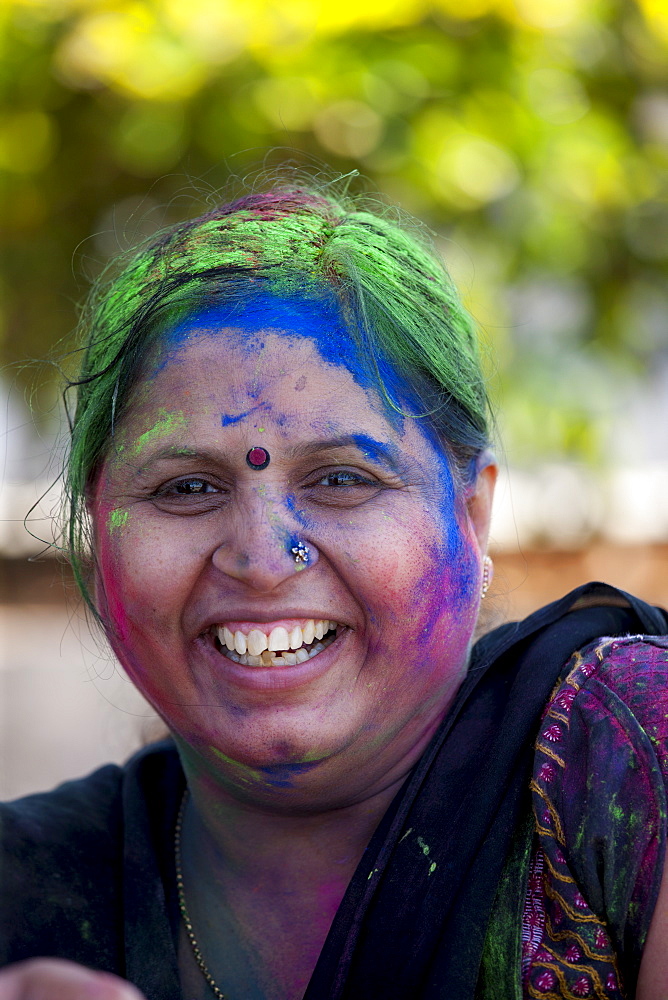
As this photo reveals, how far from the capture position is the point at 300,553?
163 cm

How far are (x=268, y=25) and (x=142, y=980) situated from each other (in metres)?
3.42

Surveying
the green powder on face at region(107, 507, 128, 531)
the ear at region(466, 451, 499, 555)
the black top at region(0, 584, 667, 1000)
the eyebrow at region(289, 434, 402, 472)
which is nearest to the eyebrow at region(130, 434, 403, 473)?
the eyebrow at region(289, 434, 402, 472)

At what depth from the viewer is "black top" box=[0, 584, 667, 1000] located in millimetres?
1560

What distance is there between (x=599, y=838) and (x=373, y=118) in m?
3.38

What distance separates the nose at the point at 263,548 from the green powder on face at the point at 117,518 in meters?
0.20

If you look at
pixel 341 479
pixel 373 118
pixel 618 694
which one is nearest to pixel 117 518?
pixel 341 479

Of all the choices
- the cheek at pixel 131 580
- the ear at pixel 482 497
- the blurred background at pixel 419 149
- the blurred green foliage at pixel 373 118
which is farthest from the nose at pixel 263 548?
the blurred green foliage at pixel 373 118

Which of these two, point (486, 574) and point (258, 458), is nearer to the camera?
point (258, 458)

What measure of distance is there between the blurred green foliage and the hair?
70.6 inches

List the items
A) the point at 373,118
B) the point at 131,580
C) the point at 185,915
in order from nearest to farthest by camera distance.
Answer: the point at 131,580 < the point at 185,915 < the point at 373,118

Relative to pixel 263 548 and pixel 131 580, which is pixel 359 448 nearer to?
pixel 263 548

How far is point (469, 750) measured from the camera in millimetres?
1722

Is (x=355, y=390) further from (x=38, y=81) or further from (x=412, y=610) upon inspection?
(x=38, y=81)

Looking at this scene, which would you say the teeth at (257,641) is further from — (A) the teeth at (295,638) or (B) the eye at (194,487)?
(B) the eye at (194,487)
